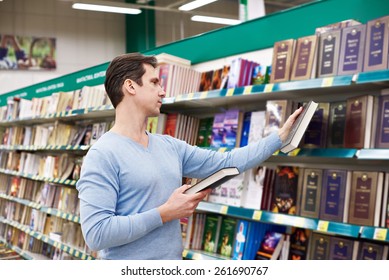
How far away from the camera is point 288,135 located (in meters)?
2.10

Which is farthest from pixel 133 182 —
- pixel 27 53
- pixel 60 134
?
pixel 27 53

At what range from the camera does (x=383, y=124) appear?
8.00ft

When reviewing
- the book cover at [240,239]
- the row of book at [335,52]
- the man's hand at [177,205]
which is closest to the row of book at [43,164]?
the book cover at [240,239]

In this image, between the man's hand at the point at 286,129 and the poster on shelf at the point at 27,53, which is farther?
the poster on shelf at the point at 27,53

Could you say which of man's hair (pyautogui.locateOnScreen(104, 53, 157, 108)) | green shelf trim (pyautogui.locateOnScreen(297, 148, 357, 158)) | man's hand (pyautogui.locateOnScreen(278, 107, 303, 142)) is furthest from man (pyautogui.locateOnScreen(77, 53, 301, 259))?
green shelf trim (pyautogui.locateOnScreen(297, 148, 357, 158))

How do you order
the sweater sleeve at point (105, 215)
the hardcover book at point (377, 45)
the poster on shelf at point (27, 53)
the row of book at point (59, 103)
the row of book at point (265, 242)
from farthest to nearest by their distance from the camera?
1. the poster on shelf at point (27, 53)
2. the row of book at point (59, 103)
3. the row of book at point (265, 242)
4. the hardcover book at point (377, 45)
5. the sweater sleeve at point (105, 215)

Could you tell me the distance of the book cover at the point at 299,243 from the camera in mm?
2908

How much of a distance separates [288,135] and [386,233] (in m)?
0.72

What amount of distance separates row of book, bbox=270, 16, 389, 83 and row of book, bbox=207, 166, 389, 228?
556 millimetres

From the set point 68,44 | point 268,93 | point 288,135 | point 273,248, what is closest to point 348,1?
point 268,93

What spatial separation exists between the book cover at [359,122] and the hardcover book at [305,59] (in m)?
0.30

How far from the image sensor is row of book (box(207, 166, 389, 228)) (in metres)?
2.45

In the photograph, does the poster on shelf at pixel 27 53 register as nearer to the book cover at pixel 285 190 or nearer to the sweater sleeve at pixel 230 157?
the book cover at pixel 285 190
